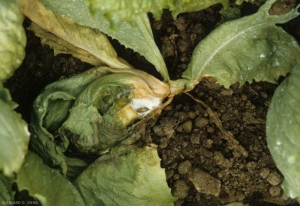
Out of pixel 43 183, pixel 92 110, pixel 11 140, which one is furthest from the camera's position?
pixel 92 110

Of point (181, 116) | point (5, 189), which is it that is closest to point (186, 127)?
point (181, 116)

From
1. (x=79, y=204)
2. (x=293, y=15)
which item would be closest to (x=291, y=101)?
(x=293, y=15)

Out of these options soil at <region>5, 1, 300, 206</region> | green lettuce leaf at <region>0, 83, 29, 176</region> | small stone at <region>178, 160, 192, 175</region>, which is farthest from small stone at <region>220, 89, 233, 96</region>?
green lettuce leaf at <region>0, 83, 29, 176</region>

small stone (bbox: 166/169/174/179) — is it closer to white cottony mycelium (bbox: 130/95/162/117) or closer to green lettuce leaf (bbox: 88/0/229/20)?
white cottony mycelium (bbox: 130/95/162/117)

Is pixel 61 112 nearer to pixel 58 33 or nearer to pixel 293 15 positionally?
pixel 58 33

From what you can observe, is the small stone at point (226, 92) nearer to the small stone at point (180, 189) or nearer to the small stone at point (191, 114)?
the small stone at point (191, 114)

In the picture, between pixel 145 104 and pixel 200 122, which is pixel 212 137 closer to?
pixel 200 122
